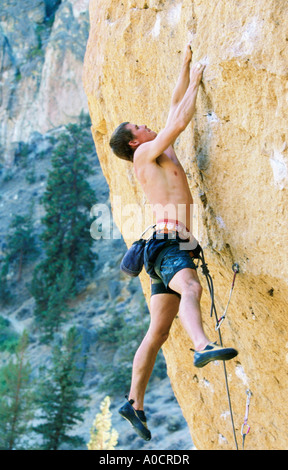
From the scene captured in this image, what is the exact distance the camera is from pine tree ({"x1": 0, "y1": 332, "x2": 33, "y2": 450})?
14.2m

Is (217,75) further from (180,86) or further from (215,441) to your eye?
(215,441)

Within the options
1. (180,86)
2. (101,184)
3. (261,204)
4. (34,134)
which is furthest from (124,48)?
(34,134)

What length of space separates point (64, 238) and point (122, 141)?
21423 millimetres

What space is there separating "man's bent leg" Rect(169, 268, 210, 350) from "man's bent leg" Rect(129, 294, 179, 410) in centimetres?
27

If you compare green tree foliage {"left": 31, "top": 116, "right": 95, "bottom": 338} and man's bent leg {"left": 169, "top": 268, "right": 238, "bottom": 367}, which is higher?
man's bent leg {"left": 169, "top": 268, "right": 238, "bottom": 367}

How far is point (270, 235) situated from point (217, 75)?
3.23 feet

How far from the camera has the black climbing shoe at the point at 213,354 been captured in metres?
2.34

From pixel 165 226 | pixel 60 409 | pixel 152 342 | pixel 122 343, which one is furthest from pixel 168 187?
pixel 122 343

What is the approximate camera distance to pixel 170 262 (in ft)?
9.86

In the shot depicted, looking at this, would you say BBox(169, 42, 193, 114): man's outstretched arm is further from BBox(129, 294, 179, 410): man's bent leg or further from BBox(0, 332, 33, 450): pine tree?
BBox(0, 332, 33, 450): pine tree

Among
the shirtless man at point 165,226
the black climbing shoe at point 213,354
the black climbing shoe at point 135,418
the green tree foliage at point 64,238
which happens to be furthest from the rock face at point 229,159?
the green tree foliage at point 64,238

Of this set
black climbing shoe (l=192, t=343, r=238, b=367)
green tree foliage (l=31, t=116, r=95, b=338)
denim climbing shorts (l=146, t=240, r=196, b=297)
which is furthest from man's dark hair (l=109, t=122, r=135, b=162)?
green tree foliage (l=31, t=116, r=95, b=338)

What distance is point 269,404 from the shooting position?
392 centimetres

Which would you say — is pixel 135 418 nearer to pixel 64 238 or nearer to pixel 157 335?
pixel 157 335
